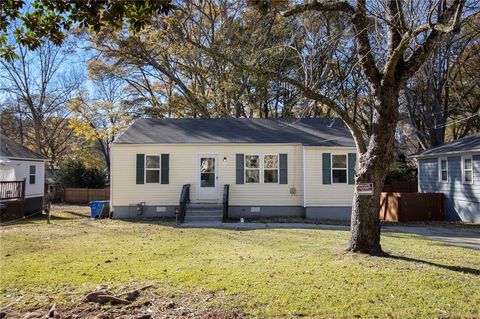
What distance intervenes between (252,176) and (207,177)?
195 cm

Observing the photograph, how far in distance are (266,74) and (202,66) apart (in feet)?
65.4

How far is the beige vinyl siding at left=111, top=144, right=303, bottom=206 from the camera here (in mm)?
16672

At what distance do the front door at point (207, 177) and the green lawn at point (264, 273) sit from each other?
6081 millimetres

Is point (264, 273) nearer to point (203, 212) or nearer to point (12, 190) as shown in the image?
point (203, 212)

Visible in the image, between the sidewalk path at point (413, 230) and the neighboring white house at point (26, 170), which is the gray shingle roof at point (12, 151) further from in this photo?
the sidewalk path at point (413, 230)

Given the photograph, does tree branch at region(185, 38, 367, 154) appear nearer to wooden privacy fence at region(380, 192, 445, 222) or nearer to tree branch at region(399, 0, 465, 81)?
tree branch at region(399, 0, 465, 81)

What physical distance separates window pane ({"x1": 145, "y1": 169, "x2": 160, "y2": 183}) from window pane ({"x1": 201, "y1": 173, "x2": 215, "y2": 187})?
6.32 ft

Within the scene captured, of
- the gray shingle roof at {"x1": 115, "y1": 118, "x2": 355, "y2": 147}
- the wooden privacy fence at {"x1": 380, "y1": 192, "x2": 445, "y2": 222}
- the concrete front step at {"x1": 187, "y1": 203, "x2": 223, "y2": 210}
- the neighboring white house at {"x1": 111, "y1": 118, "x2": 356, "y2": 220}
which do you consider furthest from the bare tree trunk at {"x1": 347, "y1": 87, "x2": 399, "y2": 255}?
the wooden privacy fence at {"x1": 380, "y1": 192, "x2": 445, "y2": 222}

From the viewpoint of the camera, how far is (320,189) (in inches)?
651

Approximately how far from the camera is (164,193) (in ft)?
54.9

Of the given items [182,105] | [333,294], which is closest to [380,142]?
[333,294]

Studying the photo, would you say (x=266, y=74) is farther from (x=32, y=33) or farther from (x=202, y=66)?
(x=202, y=66)

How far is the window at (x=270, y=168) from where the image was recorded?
55.2 ft

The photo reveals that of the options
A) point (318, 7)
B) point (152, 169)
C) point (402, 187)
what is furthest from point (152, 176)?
point (402, 187)
